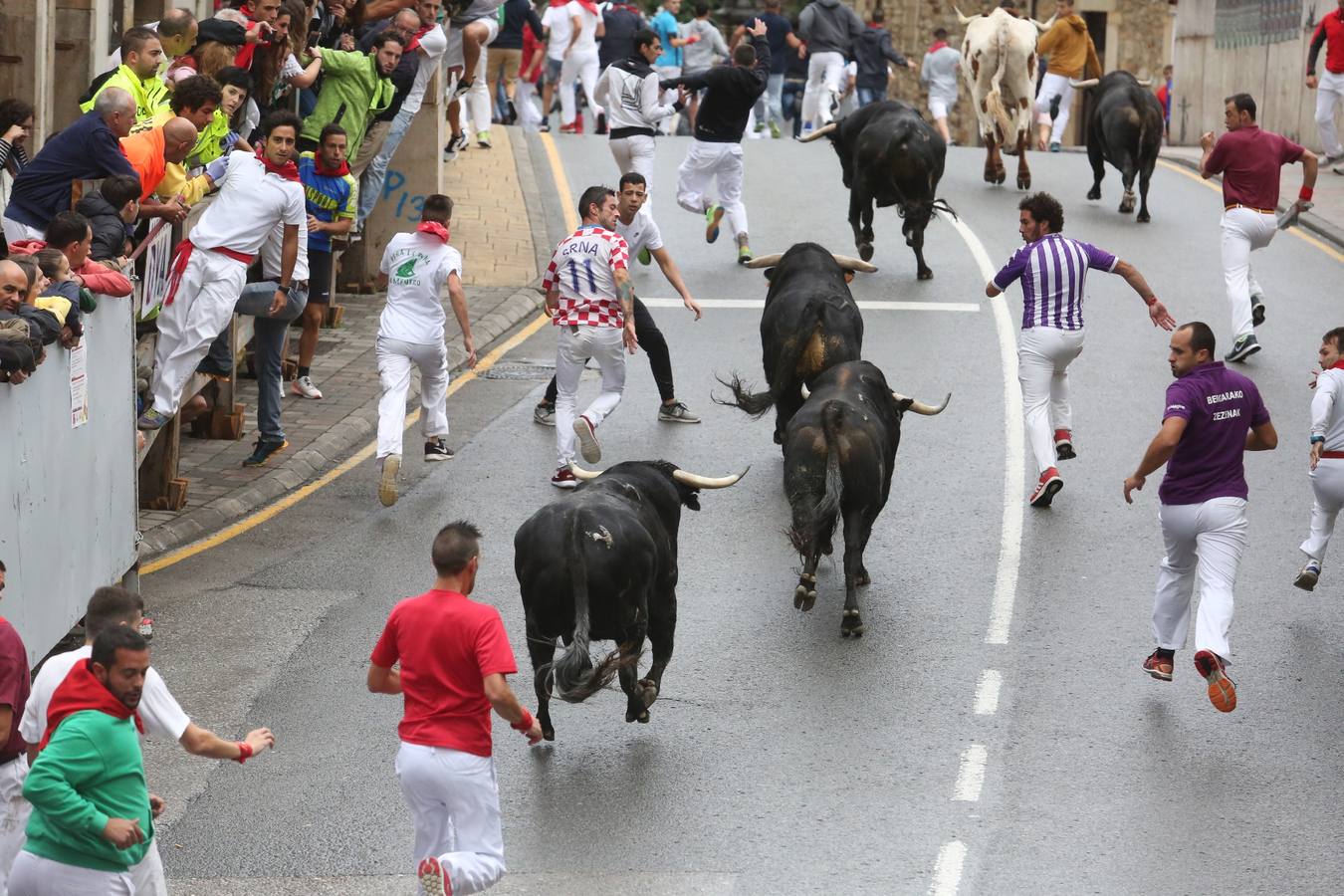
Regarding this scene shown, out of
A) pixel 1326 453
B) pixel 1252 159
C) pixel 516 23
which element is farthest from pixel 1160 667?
pixel 516 23

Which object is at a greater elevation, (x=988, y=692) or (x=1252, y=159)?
(x=1252, y=159)

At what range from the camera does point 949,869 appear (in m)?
7.73

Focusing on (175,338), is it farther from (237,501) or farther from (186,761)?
(186,761)

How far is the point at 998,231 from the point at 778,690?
1249 cm

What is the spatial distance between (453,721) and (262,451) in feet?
24.2

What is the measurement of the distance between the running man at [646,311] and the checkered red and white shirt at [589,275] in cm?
69

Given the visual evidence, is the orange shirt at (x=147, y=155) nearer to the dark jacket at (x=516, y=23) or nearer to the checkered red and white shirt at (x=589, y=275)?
the checkered red and white shirt at (x=589, y=275)

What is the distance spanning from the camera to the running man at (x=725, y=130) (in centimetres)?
1878

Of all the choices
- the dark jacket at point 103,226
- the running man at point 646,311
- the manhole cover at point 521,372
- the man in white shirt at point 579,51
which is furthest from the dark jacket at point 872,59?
the dark jacket at point 103,226

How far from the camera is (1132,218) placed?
868 inches

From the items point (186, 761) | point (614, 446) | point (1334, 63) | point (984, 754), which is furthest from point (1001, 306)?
point (186, 761)

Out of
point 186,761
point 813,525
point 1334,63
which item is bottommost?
point 186,761

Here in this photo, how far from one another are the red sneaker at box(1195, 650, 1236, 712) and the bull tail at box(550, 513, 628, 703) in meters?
2.86

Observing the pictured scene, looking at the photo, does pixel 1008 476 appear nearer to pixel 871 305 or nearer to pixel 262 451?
pixel 871 305
